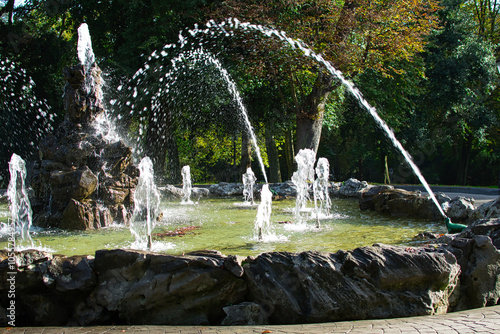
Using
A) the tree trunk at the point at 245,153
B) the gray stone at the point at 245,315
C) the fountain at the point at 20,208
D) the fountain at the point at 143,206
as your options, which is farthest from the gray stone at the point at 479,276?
the tree trunk at the point at 245,153

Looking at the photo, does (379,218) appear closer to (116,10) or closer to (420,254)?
(420,254)

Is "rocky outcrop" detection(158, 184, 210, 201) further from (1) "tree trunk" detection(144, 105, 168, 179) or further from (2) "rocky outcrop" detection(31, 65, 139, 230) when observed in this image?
(2) "rocky outcrop" detection(31, 65, 139, 230)

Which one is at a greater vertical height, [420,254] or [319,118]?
[319,118]

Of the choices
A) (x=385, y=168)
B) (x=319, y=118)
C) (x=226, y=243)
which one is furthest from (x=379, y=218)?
(x=385, y=168)

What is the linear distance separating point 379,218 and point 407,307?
21.4ft

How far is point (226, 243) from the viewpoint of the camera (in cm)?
729

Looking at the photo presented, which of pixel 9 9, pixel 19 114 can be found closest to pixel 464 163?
pixel 19 114

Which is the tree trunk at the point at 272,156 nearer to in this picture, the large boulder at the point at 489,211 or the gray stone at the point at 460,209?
the gray stone at the point at 460,209

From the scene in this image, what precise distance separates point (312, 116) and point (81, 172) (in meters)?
12.3

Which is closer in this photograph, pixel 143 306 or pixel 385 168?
pixel 143 306

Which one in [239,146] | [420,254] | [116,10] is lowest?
[420,254]

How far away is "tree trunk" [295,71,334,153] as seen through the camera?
19.5 metres

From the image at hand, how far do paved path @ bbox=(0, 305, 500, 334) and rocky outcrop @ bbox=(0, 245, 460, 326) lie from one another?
247mm

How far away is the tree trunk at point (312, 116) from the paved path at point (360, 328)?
53.1ft
